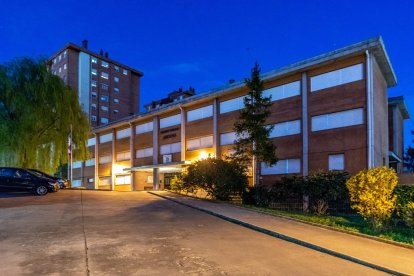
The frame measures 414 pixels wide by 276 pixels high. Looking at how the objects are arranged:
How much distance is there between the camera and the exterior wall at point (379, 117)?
81.4ft

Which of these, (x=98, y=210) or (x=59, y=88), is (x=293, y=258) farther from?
(x=59, y=88)

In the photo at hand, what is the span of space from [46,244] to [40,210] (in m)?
6.84

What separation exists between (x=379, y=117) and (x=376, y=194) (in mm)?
15720

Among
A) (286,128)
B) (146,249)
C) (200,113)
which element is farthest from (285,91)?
(146,249)

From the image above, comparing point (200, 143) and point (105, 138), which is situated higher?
point (105, 138)

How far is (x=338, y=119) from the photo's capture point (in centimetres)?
2555

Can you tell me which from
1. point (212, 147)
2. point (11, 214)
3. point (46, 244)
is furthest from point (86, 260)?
point (212, 147)

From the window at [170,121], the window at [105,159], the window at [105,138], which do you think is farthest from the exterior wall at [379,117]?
the window at [105,138]

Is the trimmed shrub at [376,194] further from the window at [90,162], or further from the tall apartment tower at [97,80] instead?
the tall apartment tower at [97,80]

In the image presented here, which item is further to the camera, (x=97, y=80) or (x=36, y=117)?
(x=97, y=80)

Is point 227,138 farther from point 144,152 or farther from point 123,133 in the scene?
point 123,133

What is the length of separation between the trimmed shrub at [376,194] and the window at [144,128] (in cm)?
3335

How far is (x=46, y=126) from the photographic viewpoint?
28281 millimetres

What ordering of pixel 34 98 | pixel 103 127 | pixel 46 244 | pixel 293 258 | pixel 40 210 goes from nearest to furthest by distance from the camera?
pixel 293 258 < pixel 46 244 < pixel 40 210 < pixel 34 98 < pixel 103 127
